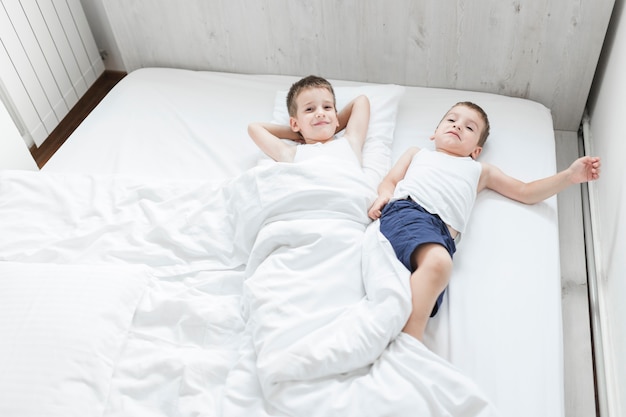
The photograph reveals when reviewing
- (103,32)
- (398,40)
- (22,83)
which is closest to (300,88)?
(398,40)

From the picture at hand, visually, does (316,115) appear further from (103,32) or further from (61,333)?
(103,32)

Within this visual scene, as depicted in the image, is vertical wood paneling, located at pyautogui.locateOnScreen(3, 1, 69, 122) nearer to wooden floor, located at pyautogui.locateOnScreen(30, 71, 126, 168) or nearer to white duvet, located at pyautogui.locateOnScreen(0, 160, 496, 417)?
wooden floor, located at pyautogui.locateOnScreen(30, 71, 126, 168)

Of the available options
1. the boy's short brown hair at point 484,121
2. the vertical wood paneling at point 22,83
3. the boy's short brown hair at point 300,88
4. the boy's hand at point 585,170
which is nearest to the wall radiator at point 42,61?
the vertical wood paneling at point 22,83

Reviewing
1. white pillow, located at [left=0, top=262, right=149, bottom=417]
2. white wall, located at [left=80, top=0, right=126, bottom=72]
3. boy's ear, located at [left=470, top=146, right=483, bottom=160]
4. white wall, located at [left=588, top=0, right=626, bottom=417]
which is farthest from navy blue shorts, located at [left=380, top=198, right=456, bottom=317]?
white wall, located at [left=80, top=0, right=126, bottom=72]

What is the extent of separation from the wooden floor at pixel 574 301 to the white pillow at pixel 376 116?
1.83ft

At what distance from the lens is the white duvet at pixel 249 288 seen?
1.09 meters

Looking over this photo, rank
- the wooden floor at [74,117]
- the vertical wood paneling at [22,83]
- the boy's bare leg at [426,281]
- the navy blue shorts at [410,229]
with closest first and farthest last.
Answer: the boy's bare leg at [426,281], the navy blue shorts at [410,229], the vertical wood paneling at [22,83], the wooden floor at [74,117]

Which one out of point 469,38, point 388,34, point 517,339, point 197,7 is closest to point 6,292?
point 517,339

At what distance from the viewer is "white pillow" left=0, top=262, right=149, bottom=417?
1079mm

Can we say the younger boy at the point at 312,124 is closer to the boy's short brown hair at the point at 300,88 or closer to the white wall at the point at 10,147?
the boy's short brown hair at the point at 300,88

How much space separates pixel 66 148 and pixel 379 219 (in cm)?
103

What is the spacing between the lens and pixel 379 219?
1420 mm

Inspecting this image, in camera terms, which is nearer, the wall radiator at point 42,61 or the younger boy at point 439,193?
the younger boy at point 439,193

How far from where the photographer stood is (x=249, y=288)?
4.17ft
